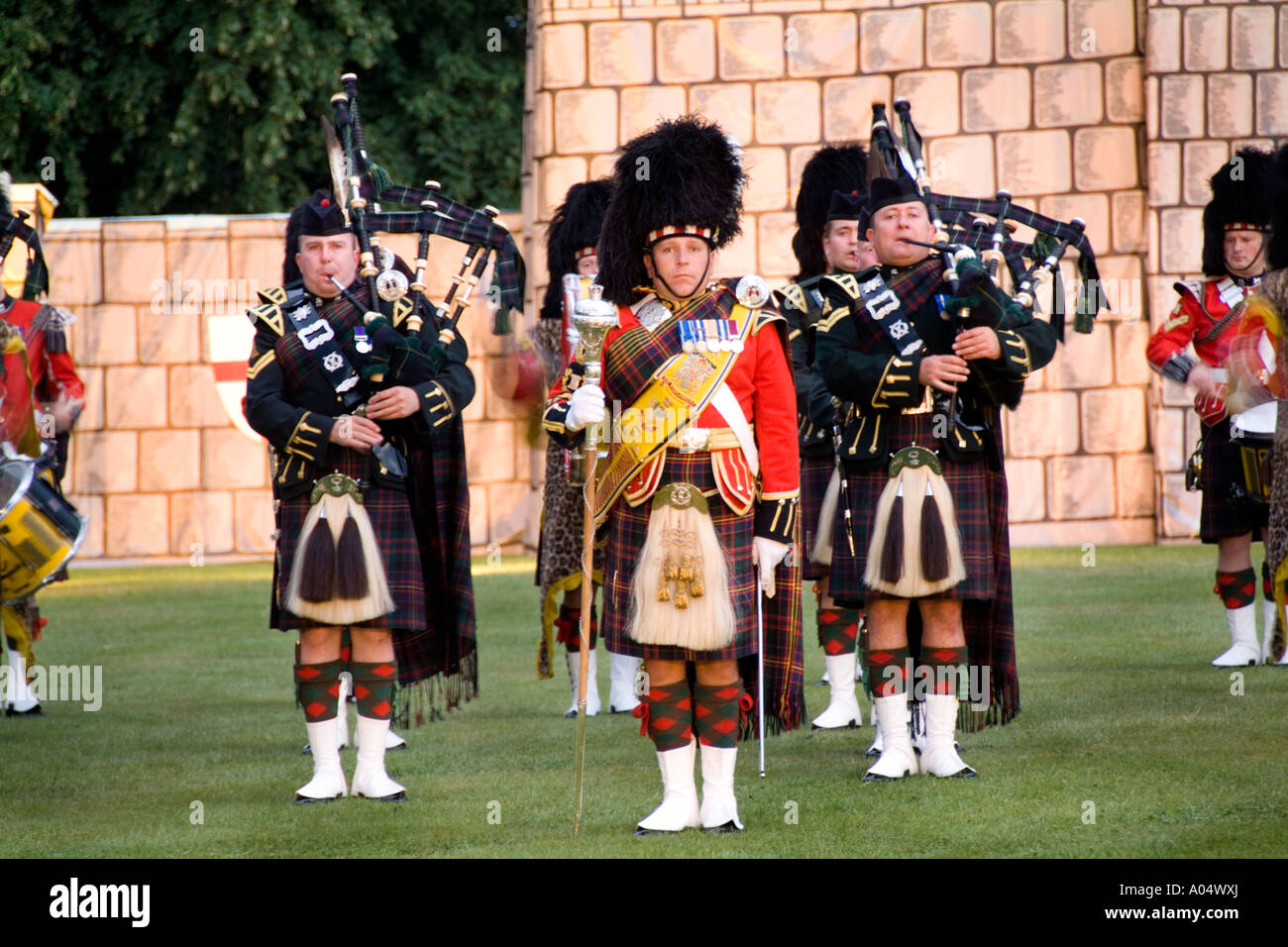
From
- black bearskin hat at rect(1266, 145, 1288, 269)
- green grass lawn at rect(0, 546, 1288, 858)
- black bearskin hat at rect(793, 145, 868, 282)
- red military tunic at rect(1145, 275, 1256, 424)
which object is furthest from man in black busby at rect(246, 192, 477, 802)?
red military tunic at rect(1145, 275, 1256, 424)

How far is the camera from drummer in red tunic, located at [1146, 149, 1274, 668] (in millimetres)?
7719

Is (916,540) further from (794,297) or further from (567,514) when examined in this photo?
(567,514)

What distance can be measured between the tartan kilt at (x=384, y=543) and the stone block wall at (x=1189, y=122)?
8.01 m

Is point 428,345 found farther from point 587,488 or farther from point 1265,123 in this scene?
point 1265,123

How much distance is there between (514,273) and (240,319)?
333 inches

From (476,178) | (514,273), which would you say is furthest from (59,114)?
(514,273)

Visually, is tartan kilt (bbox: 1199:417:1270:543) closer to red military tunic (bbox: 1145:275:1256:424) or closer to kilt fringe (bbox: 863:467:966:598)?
red military tunic (bbox: 1145:275:1256:424)

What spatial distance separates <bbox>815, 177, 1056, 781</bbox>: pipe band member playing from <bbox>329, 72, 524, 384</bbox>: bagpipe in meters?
1.12

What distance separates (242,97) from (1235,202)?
12.0 metres

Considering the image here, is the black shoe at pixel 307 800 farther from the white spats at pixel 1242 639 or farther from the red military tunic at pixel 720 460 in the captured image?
the white spats at pixel 1242 639

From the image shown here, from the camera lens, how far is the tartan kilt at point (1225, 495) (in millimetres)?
7770

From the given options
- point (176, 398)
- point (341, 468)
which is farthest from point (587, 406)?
point (176, 398)

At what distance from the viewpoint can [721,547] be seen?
4.94 metres

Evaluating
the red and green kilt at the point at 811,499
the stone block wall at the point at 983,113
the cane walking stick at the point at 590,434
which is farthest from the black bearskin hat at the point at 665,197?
the stone block wall at the point at 983,113
